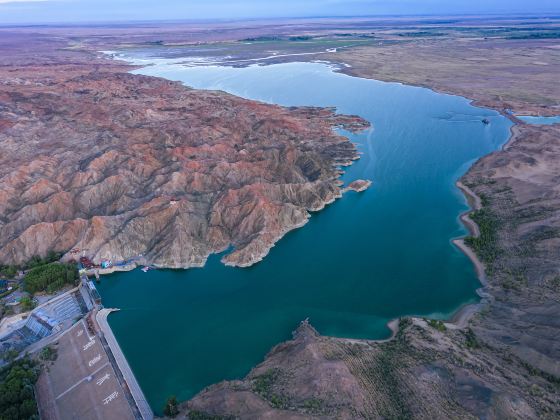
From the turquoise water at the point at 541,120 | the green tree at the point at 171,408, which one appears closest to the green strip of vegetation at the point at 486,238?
the green tree at the point at 171,408

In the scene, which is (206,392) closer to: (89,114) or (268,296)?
(268,296)

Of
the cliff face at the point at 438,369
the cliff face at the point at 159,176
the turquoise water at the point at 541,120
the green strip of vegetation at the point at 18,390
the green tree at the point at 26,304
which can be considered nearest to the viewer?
the cliff face at the point at 438,369

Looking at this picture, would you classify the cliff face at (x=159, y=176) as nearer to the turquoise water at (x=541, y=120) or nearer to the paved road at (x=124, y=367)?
the paved road at (x=124, y=367)

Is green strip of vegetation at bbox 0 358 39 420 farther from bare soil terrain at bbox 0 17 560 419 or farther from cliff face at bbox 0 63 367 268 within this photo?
cliff face at bbox 0 63 367 268

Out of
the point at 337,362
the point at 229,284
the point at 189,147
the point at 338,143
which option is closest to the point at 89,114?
the point at 189,147

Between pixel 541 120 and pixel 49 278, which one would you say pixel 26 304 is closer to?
pixel 49 278

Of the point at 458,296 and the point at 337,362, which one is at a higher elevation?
the point at 337,362
